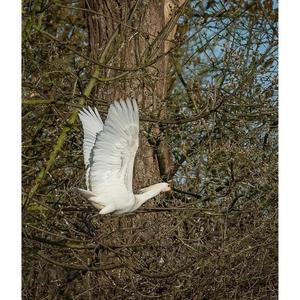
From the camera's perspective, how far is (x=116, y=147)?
111 inches

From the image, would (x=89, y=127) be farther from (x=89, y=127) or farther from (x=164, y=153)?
(x=164, y=153)

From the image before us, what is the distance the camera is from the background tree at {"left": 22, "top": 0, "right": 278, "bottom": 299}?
3.37 m

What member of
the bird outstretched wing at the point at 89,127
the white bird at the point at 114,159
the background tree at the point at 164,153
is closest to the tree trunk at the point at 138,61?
the background tree at the point at 164,153

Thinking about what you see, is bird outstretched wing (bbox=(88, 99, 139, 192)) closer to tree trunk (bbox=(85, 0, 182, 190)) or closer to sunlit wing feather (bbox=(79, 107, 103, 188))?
sunlit wing feather (bbox=(79, 107, 103, 188))

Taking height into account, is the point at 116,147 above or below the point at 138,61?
below

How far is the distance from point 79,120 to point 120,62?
299 mm

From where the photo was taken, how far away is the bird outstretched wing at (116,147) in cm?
277

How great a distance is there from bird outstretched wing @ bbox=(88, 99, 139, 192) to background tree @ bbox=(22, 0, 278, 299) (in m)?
0.32

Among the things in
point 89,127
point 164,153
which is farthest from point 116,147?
point 164,153

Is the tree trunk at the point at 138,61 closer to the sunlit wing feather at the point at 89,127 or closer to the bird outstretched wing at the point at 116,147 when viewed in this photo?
the sunlit wing feather at the point at 89,127

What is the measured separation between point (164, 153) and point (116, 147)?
89cm

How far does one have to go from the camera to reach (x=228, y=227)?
140 inches

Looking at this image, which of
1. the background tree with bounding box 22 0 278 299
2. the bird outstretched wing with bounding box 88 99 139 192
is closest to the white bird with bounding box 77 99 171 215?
the bird outstretched wing with bounding box 88 99 139 192
